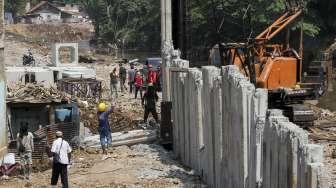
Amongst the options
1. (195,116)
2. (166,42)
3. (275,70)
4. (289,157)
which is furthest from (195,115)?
(275,70)

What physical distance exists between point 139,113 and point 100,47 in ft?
217

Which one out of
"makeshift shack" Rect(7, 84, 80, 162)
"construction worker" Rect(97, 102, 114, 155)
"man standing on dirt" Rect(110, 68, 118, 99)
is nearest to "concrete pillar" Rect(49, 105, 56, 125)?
"makeshift shack" Rect(7, 84, 80, 162)

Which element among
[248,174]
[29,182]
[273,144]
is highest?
[273,144]

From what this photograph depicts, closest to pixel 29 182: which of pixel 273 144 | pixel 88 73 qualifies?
pixel 273 144

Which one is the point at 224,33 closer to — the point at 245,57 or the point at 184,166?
the point at 245,57

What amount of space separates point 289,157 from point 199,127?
21.5 ft

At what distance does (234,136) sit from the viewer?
12336 millimetres

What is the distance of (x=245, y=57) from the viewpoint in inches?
890

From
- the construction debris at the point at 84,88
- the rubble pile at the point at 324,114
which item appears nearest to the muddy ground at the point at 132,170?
the rubble pile at the point at 324,114

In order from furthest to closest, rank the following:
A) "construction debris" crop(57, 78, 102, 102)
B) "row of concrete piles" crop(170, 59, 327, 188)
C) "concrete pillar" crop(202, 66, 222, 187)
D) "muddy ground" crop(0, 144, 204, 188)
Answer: "construction debris" crop(57, 78, 102, 102)
"muddy ground" crop(0, 144, 204, 188)
"concrete pillar" crop(202, 66, 222, 187)
"row of concrete piles" crop(170, 59, 327, 188)

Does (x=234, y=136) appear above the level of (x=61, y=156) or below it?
above

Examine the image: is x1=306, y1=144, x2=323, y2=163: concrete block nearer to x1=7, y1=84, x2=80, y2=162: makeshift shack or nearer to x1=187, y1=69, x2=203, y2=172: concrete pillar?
x1=187, y1=69, x2=203, y2=172: concrete pillar

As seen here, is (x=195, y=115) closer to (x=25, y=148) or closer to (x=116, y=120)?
(x=25, y=148)

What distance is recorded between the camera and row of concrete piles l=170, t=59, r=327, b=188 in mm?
8844
